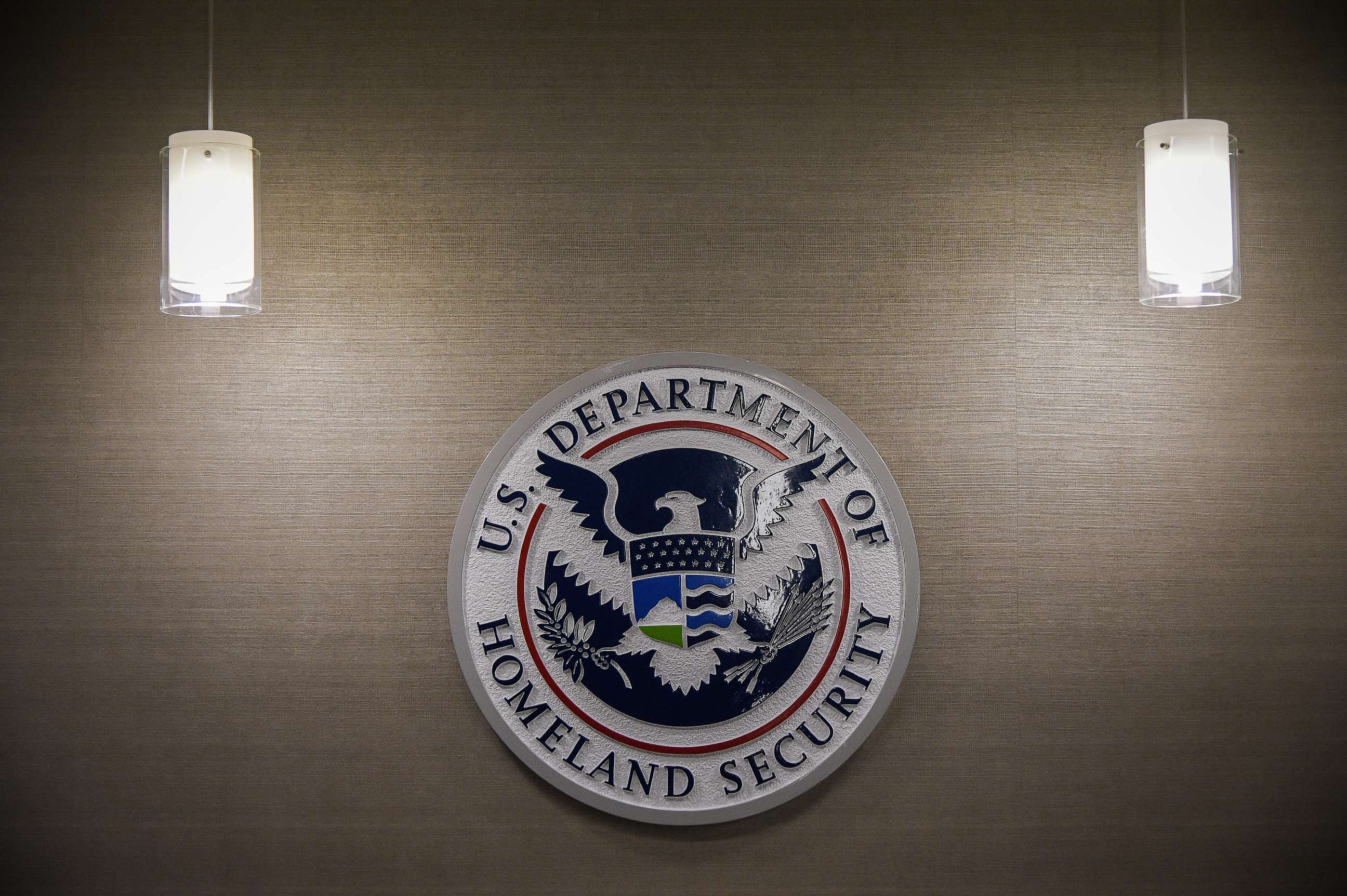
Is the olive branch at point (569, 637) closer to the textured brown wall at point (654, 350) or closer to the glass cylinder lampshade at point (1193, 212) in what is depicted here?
the textured brown wall at point (654, 350)

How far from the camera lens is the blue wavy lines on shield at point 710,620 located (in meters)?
2.00

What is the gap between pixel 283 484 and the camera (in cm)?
205

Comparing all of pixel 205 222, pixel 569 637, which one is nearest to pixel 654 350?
pixel 569 637

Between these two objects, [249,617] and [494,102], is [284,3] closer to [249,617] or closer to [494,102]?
[494,102]

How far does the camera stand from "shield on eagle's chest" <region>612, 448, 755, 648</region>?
2.00m

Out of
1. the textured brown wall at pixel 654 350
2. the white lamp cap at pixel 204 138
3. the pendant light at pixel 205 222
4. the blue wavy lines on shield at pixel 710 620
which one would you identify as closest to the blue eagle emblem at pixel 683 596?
the blue wavy lines on shield at pixel 710 620

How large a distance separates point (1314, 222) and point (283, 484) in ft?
7.54

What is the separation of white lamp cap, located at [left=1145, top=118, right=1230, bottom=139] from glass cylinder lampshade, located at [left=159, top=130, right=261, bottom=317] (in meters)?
1.70

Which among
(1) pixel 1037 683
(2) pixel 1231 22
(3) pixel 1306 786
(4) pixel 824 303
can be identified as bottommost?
(3) pixel 1306 786

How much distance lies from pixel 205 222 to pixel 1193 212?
1817 mm

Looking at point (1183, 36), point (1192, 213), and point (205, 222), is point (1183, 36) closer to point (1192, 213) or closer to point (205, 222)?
point (1192, 213)

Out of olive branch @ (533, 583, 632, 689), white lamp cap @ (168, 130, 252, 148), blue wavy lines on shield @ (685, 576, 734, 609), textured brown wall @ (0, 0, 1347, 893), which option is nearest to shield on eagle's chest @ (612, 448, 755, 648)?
blue wavy lines on shield @ (685, 576, 734, 609)

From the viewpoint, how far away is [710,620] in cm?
200

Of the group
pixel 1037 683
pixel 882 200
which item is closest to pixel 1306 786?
pixel 1037 683
